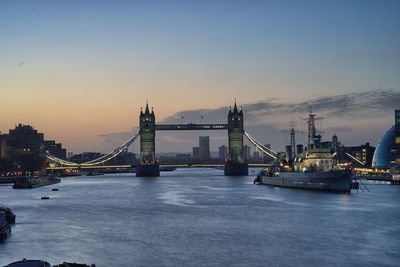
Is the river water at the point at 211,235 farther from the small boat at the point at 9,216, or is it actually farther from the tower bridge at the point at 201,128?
the tower bridge at the point at 201,128

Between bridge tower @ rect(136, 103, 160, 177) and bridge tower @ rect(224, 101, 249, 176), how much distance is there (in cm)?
2842

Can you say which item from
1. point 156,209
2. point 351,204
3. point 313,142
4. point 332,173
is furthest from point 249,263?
point 313,142

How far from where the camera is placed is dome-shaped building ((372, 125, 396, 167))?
153750 mm

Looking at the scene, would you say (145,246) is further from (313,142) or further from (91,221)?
(313,142)

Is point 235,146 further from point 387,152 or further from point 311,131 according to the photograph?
point 311,131

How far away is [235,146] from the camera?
571ft

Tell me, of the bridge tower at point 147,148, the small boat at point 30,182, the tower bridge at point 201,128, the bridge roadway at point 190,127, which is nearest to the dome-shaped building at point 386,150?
the tower bridge at point 201,128

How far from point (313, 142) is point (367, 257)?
192ft

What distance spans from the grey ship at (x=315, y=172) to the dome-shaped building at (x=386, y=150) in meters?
72.5

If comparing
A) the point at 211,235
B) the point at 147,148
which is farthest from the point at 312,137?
the point at 147,148

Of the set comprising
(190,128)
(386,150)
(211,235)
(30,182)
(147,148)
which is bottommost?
(211,235)

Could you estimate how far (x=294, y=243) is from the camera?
32.2 meters

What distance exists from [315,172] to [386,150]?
90977 millimetres

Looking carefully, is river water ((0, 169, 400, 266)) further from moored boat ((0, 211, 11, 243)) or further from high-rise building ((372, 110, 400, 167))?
high-rise building ((372, 110, 400, 167))
